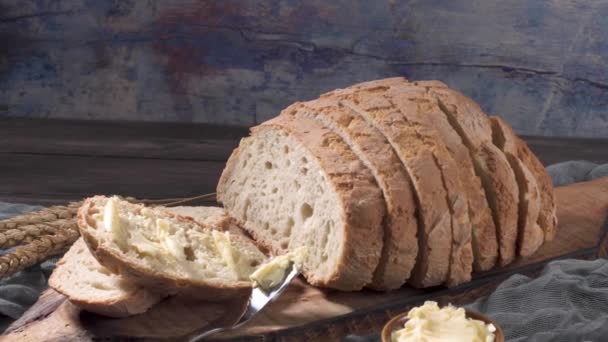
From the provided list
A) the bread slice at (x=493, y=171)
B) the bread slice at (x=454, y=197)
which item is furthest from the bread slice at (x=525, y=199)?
the bread slice at (x=454, y=197)

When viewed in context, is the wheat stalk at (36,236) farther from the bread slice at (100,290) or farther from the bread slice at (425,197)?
the bread slice at (425,197)

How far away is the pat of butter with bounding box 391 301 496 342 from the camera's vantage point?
2.16m

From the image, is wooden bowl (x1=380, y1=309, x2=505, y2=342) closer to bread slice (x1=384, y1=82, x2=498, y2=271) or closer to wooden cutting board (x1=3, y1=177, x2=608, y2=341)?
wooden cutting board (x1=3, y1=177, x2=608, y2=341)

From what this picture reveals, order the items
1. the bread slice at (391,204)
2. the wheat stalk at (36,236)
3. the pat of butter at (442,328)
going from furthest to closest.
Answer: the wheat stalk at (36,236) → the bread slice at (391,204) → the pat of butter at (442,328)

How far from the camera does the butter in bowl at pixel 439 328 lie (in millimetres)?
2164

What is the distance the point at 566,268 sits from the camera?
122 inches

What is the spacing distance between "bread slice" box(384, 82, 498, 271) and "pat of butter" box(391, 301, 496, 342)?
84cm

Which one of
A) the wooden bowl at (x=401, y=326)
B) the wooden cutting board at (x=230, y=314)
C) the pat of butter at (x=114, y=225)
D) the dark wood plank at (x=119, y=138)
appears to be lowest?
the dark wood plank at (x=119, y=138)

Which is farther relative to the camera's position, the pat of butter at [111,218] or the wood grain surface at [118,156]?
the wood grain surface at [118,156]

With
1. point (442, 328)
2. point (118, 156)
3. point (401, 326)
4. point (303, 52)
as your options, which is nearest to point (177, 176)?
point (118, 156)

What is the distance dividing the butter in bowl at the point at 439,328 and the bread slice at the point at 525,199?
1037 mm

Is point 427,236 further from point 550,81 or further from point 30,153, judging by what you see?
point 550,81

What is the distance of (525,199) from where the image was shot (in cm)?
324

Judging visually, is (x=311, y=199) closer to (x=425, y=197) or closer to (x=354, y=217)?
(x=354, y=217)
